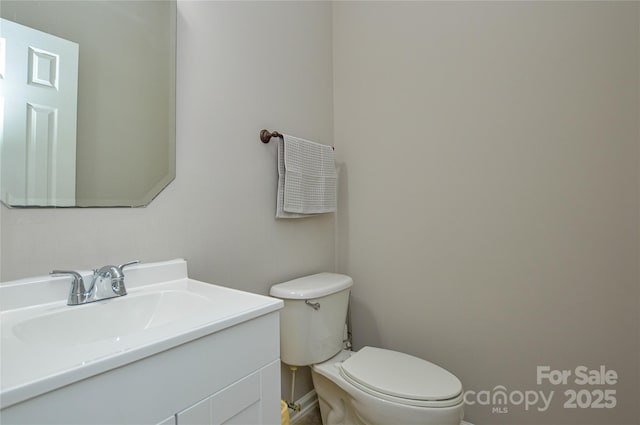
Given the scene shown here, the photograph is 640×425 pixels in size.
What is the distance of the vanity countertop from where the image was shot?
1.57 ft

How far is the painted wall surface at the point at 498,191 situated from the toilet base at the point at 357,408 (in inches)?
16.7

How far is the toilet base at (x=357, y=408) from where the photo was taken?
1.06 meters

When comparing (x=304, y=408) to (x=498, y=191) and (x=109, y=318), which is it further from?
(x=498, y=191)

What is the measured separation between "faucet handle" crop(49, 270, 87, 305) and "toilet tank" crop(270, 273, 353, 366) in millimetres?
679

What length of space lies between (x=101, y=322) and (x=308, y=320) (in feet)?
2.45

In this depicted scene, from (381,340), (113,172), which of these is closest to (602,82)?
(381,340)

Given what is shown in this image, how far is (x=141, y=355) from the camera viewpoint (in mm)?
546

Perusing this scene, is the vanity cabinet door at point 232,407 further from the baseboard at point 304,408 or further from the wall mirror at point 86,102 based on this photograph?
the baseboard at point 304,408

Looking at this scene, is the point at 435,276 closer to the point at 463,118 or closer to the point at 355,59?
the point at 463,118

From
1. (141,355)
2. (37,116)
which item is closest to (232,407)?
(141,355)

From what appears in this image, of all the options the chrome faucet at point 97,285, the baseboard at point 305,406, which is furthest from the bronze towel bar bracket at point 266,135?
the baseboard at point 305,406

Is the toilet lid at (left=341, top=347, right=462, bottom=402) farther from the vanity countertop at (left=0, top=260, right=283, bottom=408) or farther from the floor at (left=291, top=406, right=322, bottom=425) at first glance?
the vanity countertop at (left=0, top=260, right=283, bottom=408)

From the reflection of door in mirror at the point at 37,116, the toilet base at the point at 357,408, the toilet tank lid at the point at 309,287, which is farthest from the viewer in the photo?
the toilet tank lid at the point at 309,287

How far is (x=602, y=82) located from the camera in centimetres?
121
